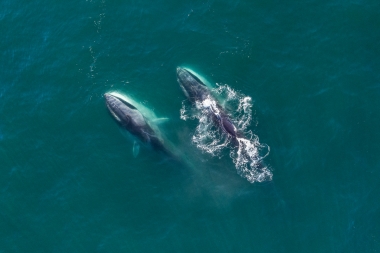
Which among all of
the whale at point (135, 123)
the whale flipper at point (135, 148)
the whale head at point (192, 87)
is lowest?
the whale flipper at point (135, 148)

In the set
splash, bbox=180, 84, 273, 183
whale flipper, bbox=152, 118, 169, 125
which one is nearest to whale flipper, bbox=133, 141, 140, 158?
whale flipper, bbox=152, 118, 169, 125

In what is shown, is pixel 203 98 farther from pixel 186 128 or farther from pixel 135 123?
pixel 135 123

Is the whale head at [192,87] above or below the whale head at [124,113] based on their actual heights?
above

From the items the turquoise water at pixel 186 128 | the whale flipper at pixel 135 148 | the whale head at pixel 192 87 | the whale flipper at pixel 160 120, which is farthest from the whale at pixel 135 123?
the whale head at pixel 192 87

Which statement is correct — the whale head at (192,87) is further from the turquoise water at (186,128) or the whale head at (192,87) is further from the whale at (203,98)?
the turquoise water at (186,128)

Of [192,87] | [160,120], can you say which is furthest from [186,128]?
[192,87]

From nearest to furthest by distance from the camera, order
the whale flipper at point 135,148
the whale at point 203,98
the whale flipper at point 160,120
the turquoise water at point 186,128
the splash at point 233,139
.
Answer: the turquoise water at point 186,128, the splash at point 233,139, the whale at point 203,98, the whale flipper at point 135,148, the whale flipper at point 160,120

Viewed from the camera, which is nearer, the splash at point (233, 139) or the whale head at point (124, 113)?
the splash at point (233, 139)

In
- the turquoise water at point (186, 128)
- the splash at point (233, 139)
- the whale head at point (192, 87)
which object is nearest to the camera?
the turquoise water at point (186, 128)
